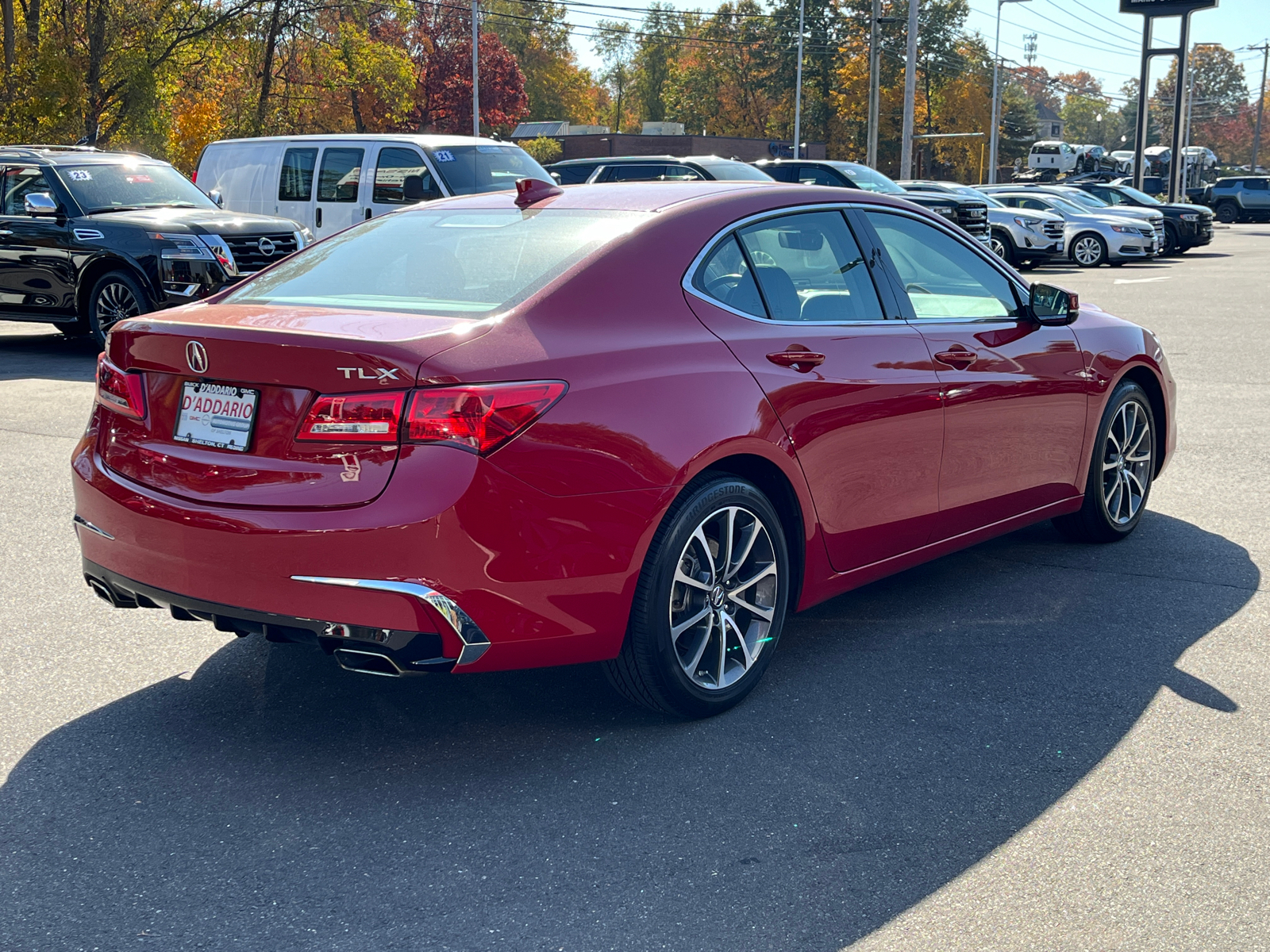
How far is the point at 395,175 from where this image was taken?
50.2ft

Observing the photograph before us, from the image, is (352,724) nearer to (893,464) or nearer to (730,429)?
(730,429)

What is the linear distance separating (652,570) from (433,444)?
0.79 meters

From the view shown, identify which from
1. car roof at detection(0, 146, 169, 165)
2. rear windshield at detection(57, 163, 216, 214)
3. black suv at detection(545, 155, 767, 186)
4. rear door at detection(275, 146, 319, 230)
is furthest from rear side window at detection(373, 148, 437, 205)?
black suv at detection(545, 155, 767, 186)

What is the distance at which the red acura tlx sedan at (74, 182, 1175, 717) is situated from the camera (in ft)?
11.2

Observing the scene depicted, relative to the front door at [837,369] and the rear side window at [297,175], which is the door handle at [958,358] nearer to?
the front door at [837,369]

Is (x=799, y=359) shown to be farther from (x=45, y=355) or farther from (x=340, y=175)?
(x=340, y=175)

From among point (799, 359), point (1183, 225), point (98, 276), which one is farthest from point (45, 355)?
point (1183, 225)

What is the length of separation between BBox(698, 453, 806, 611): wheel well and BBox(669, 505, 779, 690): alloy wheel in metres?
0.14

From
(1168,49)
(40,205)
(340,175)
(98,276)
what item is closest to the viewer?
(98,276)

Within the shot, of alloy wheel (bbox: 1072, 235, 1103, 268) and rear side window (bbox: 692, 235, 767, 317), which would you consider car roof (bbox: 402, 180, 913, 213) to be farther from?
alloy wheel (bbox: 1072, 235, 1103, 268)

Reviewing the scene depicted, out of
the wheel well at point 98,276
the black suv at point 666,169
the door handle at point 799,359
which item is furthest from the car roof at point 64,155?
the door handle at point 799,359

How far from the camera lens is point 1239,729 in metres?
4.02

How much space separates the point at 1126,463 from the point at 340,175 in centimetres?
1169

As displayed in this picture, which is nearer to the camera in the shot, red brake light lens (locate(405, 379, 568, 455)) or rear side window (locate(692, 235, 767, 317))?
red brake light lens (locate(405, 379, 568, 455))
